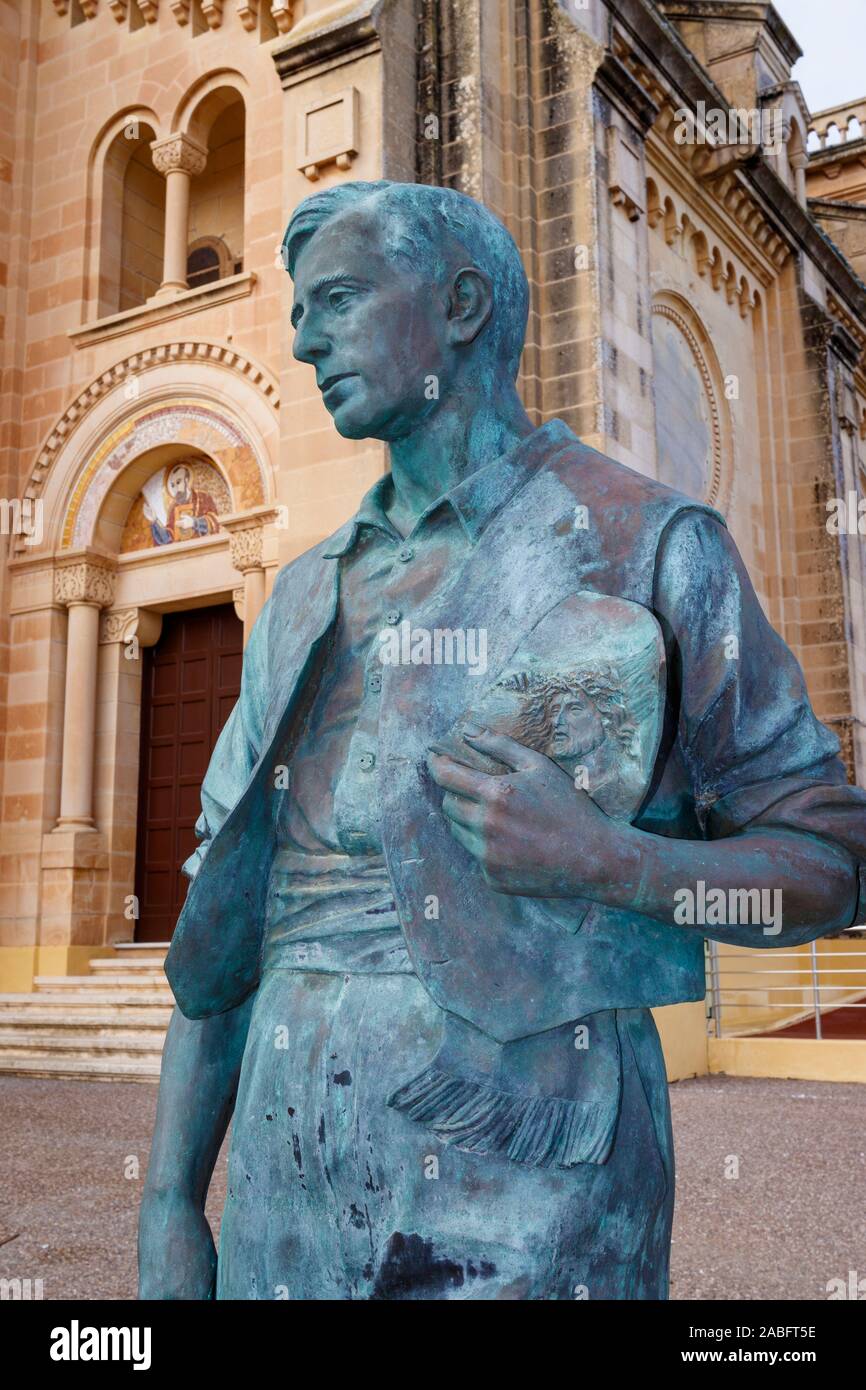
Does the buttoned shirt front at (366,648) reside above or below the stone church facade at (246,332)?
below

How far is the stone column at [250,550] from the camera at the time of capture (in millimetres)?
12258

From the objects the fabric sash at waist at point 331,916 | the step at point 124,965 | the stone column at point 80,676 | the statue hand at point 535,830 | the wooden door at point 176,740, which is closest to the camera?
the statue hand at point 535,830

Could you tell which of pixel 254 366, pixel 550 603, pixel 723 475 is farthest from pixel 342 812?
pixel 723 475

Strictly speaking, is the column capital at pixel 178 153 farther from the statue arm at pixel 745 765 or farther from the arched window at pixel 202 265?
Answer: the statue arm at pixel 745 765

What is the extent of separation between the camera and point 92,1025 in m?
9.94

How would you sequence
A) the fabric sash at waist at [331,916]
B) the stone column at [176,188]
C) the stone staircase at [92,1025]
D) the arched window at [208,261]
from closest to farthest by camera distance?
the fabric sash at waist at [331,916] < the stone staircase at [92,1025] < the stone column at [176,188] < the arched window at [208,261]

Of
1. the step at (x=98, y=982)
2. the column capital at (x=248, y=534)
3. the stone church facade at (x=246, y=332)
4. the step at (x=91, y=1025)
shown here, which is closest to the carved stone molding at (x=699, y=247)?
the stone church facade at (x=246, y=332)

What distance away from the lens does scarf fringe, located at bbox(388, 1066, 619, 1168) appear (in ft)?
3.69

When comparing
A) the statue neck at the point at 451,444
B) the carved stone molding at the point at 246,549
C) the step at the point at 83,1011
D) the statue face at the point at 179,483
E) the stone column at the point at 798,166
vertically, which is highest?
the stone column at the point at 798,166

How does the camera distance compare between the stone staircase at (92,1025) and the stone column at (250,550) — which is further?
the stone column at (250,550)

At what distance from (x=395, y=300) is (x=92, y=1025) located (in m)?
9.54

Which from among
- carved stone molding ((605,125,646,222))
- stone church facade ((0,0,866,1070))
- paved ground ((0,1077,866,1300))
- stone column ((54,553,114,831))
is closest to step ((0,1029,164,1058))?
paved ground ((0,1077,866,1300))

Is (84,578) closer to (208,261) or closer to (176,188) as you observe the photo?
(176,188)

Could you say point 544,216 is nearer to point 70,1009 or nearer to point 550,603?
point 70,1009
